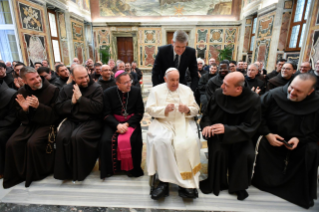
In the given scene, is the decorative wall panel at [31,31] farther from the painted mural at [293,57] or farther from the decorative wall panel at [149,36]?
the painted mural at [293,57]

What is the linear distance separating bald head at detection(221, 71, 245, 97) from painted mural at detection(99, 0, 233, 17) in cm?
1230

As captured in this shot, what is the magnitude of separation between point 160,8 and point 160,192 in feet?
43.7

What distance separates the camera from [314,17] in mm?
5332

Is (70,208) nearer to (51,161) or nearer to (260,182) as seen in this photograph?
(51,161)

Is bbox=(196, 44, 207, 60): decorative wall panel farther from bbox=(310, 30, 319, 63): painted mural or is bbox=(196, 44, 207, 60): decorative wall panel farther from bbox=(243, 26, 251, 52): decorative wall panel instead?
bbox=(310, 30, 319, 63): painted mural

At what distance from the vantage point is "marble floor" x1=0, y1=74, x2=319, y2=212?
82.4 inches

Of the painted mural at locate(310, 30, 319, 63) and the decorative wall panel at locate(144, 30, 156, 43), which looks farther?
the decorative wall panel at locate(144, 30, 156, 43)

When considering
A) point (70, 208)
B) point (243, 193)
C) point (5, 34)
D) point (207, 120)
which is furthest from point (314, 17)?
point (5, 34)

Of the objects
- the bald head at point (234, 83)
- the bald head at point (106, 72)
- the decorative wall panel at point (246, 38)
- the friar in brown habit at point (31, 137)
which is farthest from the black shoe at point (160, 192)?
the decorative wall panel at point (246, 38)

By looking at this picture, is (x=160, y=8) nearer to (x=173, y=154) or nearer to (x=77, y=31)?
(x=77, y=31)

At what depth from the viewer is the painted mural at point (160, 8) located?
1232cm

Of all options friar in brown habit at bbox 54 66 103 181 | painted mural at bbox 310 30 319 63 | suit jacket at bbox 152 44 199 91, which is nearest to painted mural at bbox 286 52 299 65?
painted mural at bbox 310 30 319 63

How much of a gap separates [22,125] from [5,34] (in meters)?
5.50

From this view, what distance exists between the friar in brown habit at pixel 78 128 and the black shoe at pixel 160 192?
41.9 inches
